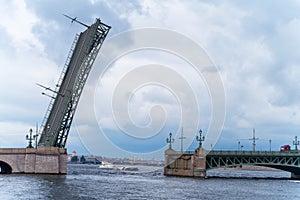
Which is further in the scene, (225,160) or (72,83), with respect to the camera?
(225,160)

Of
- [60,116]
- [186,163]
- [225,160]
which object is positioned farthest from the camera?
[225,160]

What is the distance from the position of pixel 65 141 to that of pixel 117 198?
20.3m

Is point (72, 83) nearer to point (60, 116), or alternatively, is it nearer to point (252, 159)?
point (60, 116)

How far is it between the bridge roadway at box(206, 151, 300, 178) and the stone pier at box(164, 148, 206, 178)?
2.31m

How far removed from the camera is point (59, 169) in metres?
48.4

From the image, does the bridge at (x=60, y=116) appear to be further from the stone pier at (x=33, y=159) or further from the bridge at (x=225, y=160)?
the bridge at (x=225, y=160)

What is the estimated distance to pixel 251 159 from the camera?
66.1m

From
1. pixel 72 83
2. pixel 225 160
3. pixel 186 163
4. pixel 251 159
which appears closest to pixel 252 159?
pixel 251 159

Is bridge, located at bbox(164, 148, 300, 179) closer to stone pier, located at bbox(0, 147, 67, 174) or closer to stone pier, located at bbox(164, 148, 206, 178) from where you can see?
stone pier, located at bbox(164, 148, 206, 178)

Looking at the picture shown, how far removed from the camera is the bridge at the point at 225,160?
207 ft

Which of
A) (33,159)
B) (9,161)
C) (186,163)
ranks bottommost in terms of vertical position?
(186,163)

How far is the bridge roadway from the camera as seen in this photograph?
64688 mm

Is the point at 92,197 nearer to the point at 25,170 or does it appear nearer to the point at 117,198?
the point at 117,198

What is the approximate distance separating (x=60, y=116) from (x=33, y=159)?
5.41 m
